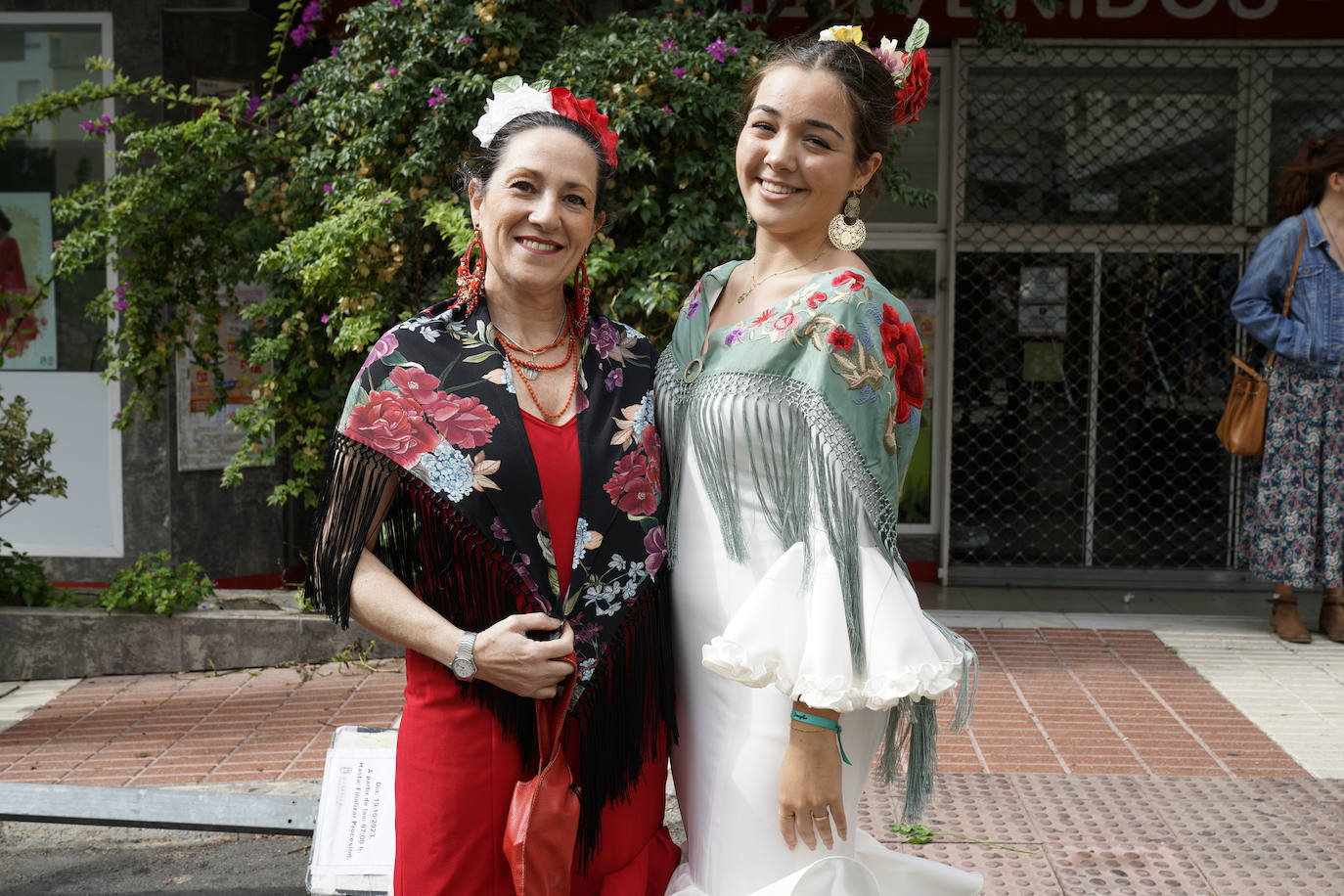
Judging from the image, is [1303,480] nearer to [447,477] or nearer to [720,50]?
[720,50]

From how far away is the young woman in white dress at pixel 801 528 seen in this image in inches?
81.4

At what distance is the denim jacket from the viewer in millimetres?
6008

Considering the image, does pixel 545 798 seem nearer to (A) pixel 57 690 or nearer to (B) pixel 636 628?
(B) pixel 636 628

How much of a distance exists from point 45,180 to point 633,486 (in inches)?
231

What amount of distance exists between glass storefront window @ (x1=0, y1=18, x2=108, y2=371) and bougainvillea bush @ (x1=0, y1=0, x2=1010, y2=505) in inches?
21.7

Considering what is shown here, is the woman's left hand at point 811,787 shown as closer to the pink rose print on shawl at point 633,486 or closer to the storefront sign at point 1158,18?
the pink rose print on shawl at point 633,486

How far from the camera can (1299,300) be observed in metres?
6.09

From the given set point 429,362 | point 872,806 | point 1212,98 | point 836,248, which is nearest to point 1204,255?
point 1212,98

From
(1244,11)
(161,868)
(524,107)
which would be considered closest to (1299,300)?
(1244,11)

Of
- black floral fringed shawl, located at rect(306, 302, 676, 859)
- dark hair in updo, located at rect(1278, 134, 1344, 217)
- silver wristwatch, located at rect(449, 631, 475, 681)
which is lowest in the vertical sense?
silver wristwatch, located at rect(449, 631, 475, 681)

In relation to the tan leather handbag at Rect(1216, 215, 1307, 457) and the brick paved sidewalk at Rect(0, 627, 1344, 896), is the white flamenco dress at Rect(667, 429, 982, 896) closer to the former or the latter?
the brick paved sidewalk at Rect(0, 627, 1344, 896)

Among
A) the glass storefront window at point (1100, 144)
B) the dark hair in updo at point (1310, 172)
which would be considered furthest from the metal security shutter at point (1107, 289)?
the dark hair in updo at point (1310, 172)

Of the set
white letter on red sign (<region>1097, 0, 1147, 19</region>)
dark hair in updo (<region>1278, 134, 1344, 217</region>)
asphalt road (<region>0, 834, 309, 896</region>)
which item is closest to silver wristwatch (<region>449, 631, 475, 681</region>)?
asphalt road (<region>0, 834, 309, 896</region>)

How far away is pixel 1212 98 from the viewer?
7375mm
